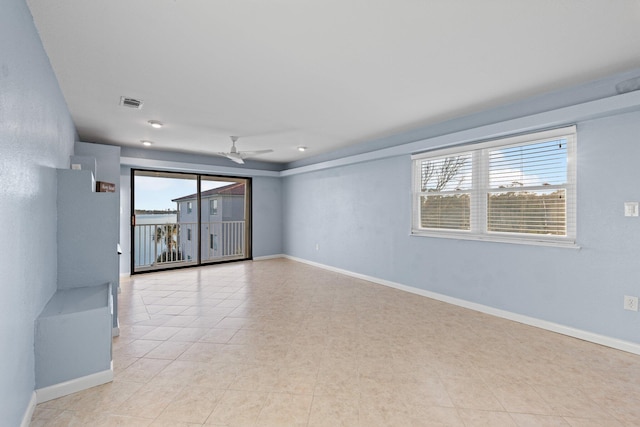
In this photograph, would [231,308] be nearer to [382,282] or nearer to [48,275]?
[48,275]

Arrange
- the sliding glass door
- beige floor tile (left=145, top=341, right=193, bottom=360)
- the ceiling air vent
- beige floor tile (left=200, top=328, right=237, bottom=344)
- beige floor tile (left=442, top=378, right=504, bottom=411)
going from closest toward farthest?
beige floor tile (left=442, top=378, right=504, bottom=411), beige floor tile (left=145, top=341, right=193, bottom=360), beige floor tile (left=200, top=328, right=237, bottom=344), the ceiling air vent, the sliding glass door

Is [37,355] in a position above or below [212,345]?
above

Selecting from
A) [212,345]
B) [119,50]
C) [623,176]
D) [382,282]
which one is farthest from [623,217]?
[119,50]

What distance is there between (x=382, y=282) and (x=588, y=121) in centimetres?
331

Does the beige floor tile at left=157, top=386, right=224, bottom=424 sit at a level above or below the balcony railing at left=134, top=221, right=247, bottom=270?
below

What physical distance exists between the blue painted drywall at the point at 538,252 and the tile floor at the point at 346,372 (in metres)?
0.31

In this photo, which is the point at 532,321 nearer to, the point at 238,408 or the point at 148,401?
the point at 238,408

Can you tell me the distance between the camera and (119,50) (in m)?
2.21

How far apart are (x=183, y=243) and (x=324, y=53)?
591 cm

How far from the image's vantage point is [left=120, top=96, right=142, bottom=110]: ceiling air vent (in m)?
3.12

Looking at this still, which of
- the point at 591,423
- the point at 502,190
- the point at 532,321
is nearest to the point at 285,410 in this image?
the point at 591,423

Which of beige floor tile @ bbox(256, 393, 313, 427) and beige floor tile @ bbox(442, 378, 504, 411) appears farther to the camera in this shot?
beige floor tile @ bbox(442, 378, 504, 411)

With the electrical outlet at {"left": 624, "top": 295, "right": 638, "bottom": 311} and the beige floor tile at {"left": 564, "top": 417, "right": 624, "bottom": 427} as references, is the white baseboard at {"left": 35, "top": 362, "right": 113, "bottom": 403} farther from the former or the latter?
the electrical outlet at {"left": 624, "top": 295, "right": 638, "bottom": 311}

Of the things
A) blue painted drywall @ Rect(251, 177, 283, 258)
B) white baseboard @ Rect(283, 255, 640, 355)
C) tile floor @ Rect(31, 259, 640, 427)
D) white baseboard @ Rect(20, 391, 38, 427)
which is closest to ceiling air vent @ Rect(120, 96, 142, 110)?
tile floor @ Rect(31, 259, 640, 427)
